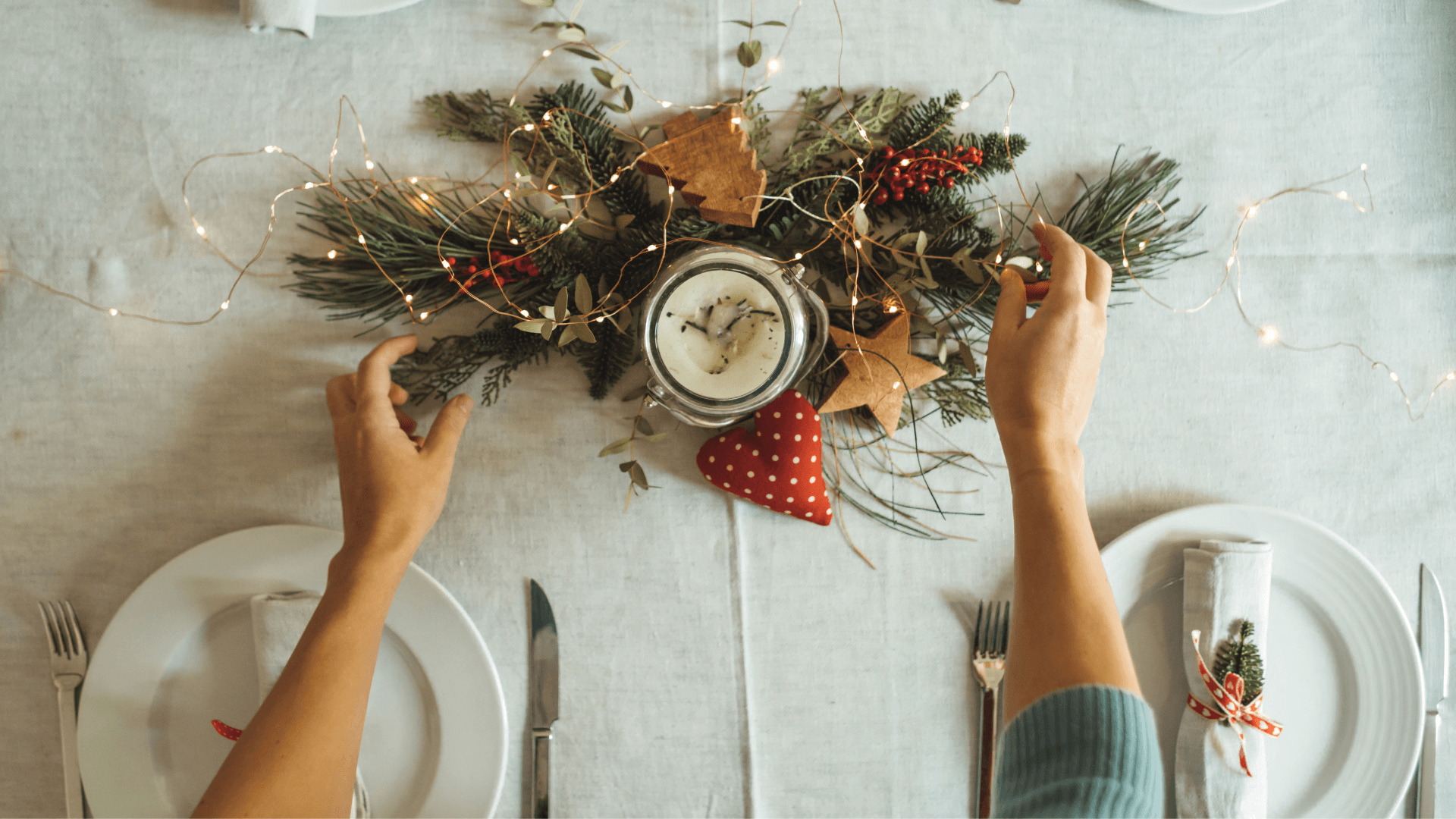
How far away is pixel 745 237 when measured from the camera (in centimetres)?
74

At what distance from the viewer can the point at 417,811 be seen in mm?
786

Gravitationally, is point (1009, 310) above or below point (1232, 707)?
above

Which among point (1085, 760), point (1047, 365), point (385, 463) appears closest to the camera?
point (1085, 760)

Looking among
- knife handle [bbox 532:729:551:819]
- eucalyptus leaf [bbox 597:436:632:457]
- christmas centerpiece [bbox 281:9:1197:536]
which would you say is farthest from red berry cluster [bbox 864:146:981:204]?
knife handle [bbox 532:729:551:819]

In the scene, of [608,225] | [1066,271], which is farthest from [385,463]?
[1066,271]

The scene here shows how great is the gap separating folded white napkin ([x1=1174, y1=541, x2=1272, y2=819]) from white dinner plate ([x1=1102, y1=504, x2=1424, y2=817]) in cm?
3

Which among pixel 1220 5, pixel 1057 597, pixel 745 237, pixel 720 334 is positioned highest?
pixel 1220 5

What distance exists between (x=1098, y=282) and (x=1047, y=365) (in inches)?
4.2

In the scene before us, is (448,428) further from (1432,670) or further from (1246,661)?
(1432,670)

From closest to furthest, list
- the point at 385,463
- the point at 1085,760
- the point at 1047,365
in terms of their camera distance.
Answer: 1. the point at 1085,760
2. the point at 1047,365
3. the point at 385,463

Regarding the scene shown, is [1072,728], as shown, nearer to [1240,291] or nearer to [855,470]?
[855,470]

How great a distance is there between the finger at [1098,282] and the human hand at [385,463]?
1.97 feet

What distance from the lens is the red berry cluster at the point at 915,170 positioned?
0.73 m

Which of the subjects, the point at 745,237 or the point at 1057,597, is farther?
the point at 745,237
